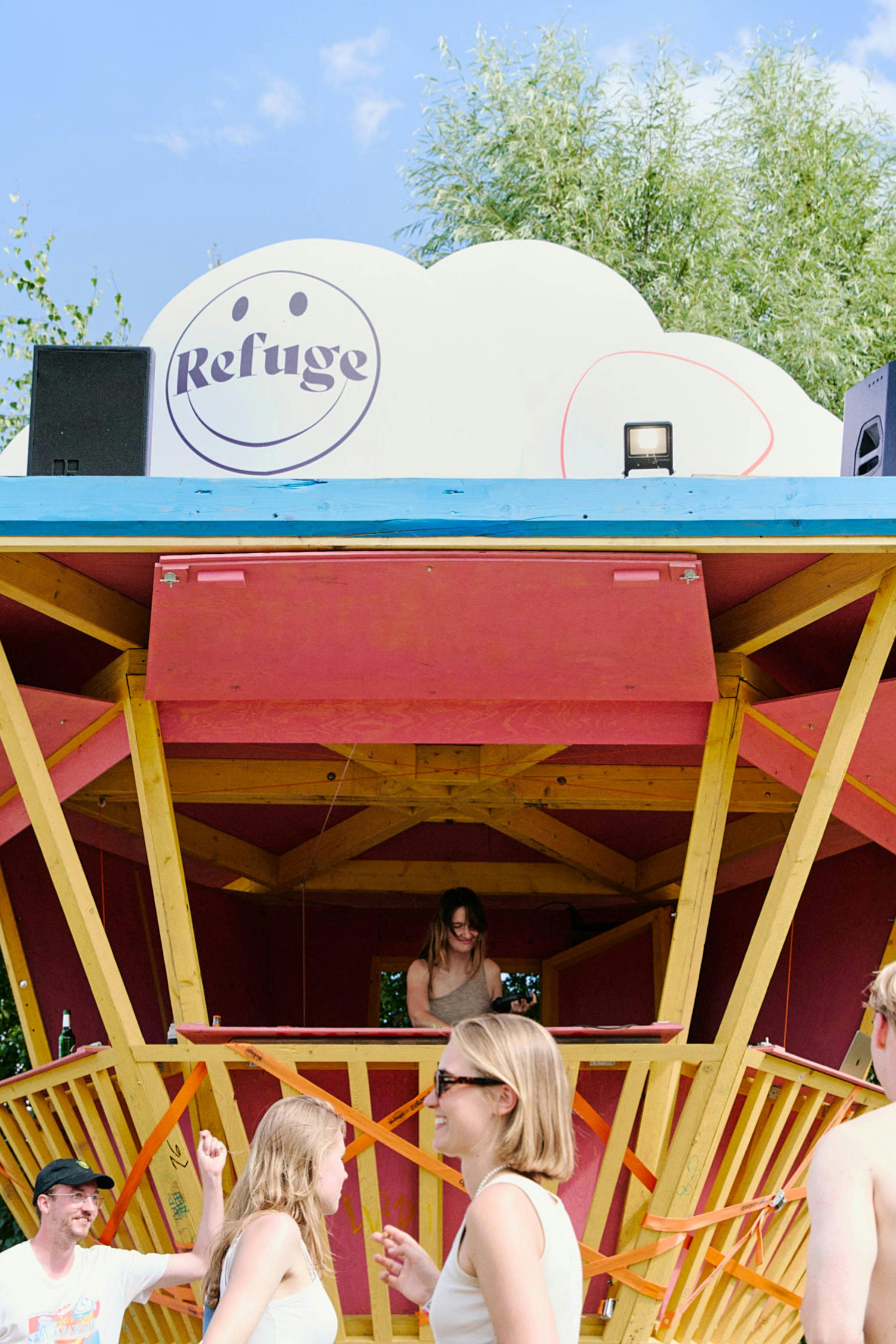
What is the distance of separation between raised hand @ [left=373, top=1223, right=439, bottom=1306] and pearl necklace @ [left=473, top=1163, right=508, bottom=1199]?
23.8 inches

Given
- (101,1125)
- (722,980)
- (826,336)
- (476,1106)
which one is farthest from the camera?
(826,336)

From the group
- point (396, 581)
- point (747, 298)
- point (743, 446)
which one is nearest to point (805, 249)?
point (747, 298)

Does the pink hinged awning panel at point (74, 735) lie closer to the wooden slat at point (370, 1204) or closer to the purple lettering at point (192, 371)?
the purple lettering at point (192, 371)

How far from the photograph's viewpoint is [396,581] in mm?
4324

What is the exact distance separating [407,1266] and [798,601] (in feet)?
10.2

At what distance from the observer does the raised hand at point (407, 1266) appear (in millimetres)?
2504

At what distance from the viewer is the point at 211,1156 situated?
3.39 meters

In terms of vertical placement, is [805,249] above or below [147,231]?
below

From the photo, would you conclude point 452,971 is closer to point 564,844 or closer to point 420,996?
point 420,996

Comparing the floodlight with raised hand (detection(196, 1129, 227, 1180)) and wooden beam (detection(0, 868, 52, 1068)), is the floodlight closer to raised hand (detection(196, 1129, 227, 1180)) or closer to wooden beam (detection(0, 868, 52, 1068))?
raised hand (detection(196, 1129, 227, 1180))

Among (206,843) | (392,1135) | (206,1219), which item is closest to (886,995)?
(206,1219)

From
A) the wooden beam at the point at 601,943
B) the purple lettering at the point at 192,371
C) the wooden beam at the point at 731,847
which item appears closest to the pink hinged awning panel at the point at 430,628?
the purple lettering at the point at 192,371

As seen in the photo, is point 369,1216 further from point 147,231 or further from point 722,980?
point 147,231

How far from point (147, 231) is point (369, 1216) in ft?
71.0
